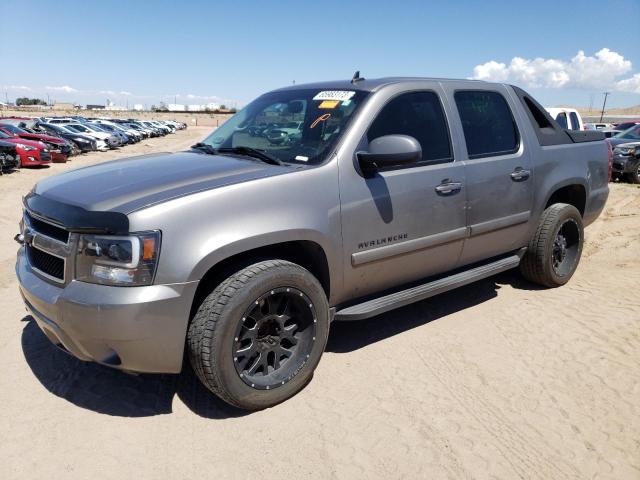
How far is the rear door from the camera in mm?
3951

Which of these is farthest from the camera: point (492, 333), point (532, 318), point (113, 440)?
point (532, 318)

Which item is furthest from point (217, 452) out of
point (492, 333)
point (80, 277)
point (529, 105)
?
point (529, 105)

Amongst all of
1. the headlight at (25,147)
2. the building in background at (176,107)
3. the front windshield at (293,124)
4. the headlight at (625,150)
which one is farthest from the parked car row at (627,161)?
the building in background at (176,107)

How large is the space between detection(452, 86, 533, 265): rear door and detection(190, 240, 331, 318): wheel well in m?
1.33

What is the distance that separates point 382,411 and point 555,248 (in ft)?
9.58

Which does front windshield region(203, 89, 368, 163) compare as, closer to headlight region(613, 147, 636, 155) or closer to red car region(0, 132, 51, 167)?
headlight region(613, 147, 636, 155)

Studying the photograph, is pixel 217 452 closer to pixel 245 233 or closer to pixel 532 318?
pixel 245 233

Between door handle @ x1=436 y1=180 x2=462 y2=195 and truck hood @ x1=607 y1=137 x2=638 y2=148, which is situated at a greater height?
truck hood @ x1=607 y1=137 x2=638 y2=148

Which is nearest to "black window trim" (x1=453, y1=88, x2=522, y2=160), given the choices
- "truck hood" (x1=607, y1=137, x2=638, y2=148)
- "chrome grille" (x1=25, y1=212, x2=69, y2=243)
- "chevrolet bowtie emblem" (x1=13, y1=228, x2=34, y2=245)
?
"chrome grille" (x1=25, y1=212, x2=69, y2=243)

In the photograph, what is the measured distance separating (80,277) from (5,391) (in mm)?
1182

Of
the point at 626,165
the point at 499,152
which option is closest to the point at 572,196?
the point at 499,152

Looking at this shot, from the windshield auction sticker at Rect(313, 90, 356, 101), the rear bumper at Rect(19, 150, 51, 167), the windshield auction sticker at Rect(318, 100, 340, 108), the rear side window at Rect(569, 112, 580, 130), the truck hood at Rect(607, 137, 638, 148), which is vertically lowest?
the rear bumper at Rect(19, 150, 51, 167)

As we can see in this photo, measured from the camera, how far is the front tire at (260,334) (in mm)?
2736

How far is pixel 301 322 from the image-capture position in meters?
3.15
